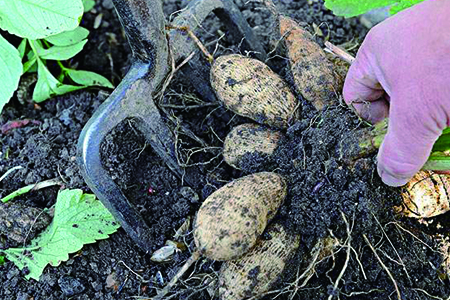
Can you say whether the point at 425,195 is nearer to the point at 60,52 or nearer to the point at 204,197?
the point at 204,197

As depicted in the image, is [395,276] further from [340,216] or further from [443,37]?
[443,37]

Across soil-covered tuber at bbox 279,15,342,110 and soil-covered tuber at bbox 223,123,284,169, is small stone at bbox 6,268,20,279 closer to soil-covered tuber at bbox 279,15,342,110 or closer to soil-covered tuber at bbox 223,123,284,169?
soil-covered tuber at bbox 223,123,284,169

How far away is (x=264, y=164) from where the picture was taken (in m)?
1.46

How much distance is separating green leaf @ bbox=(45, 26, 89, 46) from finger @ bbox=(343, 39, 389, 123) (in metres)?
0.83

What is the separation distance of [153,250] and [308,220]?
40 cm

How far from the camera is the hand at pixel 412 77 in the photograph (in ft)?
3.39

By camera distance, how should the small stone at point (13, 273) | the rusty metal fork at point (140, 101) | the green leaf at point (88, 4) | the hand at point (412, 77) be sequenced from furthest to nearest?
the green leaf at point (88, 4)
the small stone at point (13, 273)
the rusty metal fork at point (140, 101)
the hand at point (412, 77)

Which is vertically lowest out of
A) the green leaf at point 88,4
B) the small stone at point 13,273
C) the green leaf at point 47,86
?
the small stone at point 13,273

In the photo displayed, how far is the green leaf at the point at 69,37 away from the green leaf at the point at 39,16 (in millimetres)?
261

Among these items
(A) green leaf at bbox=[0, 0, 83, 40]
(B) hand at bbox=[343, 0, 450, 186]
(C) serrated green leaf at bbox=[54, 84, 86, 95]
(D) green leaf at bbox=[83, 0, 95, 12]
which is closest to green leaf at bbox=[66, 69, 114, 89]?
(C) serrated green leaf at bbox=[54, 84, 86, 95]

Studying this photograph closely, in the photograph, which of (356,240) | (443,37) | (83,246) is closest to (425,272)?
(356,240)

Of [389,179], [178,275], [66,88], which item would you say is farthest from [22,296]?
[389,179]

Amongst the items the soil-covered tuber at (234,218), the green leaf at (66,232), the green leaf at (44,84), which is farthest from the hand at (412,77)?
the green leaf at (44,84)

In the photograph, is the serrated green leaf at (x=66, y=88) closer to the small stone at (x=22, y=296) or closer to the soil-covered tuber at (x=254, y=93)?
the soil-covered tuber at (x=254, y=93)
